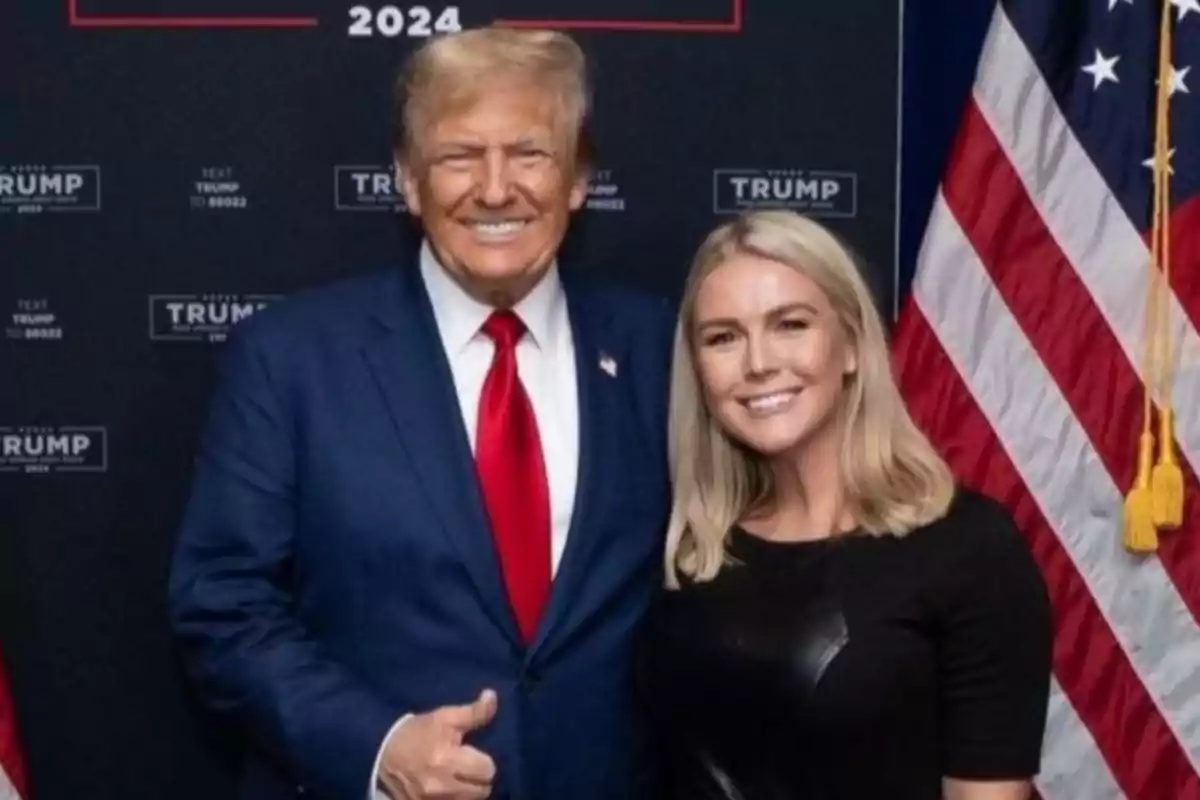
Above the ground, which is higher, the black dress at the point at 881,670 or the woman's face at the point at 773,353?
the woman's face at the point at 773,353

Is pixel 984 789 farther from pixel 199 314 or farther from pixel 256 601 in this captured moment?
pixel 199 314

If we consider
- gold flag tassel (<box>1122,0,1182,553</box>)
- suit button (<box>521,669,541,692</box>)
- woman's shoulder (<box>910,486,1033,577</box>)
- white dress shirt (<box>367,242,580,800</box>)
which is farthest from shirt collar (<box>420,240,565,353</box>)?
gold flag tassel (<box>1122,0,1182,553</box>)

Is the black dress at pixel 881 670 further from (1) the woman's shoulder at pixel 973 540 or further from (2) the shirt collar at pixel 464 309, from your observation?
(2) the shirt collar at pixel 464 309

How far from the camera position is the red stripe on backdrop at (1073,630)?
2.06 m

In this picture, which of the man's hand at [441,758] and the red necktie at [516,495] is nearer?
the man's hand at [441,758]

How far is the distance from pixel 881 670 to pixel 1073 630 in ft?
2.00

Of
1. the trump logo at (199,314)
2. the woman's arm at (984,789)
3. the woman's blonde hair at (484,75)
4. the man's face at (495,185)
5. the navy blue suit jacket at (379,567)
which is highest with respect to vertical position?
the woman's blonde hair at (484,75)

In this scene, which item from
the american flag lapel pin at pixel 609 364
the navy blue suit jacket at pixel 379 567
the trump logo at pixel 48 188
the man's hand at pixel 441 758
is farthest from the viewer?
the trump logo at pixel 48 188

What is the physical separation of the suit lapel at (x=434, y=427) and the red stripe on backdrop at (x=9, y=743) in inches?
27.9

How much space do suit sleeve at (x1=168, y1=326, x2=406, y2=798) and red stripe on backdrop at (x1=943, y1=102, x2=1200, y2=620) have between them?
2.95ft

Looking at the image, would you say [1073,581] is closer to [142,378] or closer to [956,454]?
[956,454]

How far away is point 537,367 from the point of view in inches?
70.2

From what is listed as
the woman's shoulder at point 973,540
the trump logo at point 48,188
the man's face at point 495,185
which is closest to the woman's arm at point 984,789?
the woman's shoulder at point 973,540

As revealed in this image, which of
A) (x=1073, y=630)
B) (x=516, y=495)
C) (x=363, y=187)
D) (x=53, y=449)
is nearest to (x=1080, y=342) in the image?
(x=1073, y=630)
